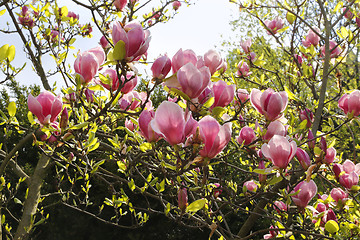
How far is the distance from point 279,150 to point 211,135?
0.94 feet

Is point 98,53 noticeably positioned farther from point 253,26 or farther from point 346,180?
point 253,26

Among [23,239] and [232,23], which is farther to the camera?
[232,23]

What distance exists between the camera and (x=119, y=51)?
2.62 feet

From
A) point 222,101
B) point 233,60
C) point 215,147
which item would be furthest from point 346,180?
point 233,60

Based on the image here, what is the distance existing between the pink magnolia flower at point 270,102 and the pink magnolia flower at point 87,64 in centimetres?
56

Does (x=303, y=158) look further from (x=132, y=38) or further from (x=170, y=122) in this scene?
(x=132, y=38)

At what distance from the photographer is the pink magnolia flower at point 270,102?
1.05 metres

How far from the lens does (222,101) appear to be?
99 centimetres

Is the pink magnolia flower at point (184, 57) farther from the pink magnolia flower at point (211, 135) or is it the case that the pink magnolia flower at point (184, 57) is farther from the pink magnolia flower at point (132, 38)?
the pink magnolia flower at point (211, 135)

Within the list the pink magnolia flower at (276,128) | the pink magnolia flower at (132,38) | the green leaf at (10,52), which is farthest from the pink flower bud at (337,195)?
the green leaf at (10,52)

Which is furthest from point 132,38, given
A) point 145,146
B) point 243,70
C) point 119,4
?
point 243,70

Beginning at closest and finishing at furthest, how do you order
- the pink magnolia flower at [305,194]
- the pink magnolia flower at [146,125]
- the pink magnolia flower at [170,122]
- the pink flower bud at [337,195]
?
the pink magnolia flower at [170,122] < the pink magnolia flower at [146,125] < the pink magnolia flower at [305,194] < the pink flower bud at [337,195]

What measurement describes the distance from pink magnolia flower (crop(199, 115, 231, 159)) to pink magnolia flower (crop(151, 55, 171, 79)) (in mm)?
240

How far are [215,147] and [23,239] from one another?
7.77 feet
